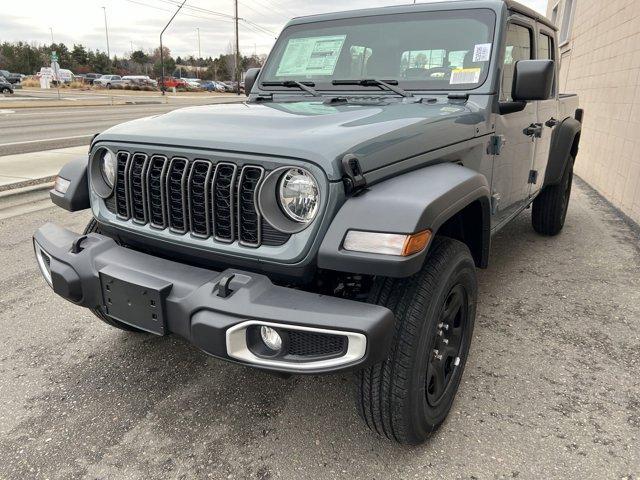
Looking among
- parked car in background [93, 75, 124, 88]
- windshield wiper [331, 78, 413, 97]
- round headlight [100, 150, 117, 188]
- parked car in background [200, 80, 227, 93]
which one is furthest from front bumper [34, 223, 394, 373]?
parked car in background [200, 80, 227, 93]

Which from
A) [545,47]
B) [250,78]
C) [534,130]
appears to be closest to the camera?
[534,130]

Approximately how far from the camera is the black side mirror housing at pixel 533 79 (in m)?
2.78

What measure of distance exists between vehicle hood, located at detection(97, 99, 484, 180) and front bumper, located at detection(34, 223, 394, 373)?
1.53 ft

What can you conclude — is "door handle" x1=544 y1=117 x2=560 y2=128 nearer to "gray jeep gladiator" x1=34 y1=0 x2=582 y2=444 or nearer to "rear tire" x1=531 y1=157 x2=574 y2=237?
"rear tire" x1=531 y1=157 x2=574 y2=237

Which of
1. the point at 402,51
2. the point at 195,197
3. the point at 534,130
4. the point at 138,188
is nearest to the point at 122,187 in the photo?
the point at 138,188

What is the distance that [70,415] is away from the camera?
2.48 m

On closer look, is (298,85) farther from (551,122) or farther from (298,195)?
(551,122)

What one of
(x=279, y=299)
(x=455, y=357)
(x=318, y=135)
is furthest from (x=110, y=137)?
(x=455, y=357)

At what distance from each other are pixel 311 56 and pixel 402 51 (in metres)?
0.67

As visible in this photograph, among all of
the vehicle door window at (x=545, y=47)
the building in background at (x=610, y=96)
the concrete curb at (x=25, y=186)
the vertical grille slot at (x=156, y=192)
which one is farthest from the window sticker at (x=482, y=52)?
the concrete curb at (x=25, y=186)

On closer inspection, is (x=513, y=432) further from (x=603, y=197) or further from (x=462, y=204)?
(x=603, y=197)

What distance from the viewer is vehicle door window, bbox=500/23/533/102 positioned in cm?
316

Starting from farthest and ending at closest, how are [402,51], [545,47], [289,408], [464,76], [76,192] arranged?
[545,47], [402,51], [464,76], [76,192], [289,408]

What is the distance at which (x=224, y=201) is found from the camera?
2.04 m
